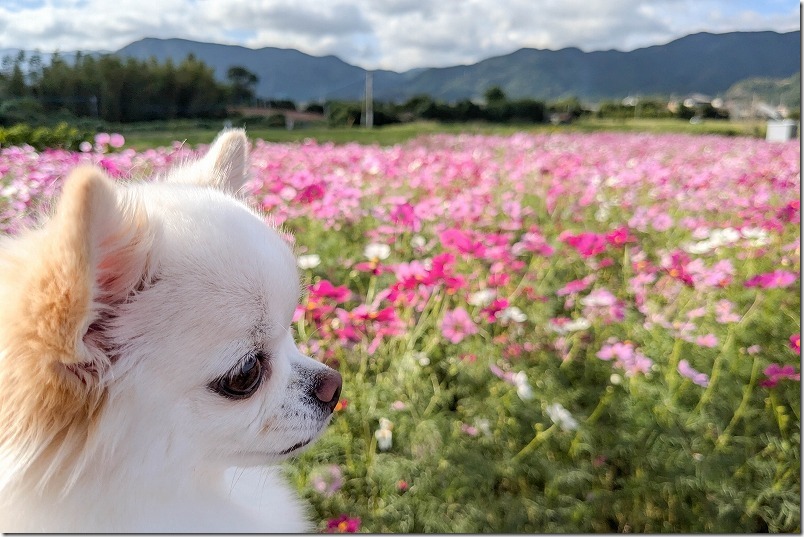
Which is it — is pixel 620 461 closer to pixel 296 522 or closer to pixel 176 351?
pixel 296 522

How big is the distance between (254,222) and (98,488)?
399 mm

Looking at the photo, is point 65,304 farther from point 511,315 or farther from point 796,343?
point 796,343

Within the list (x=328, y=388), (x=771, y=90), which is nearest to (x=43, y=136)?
(x=328, y=388)

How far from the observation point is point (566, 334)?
1744 mm

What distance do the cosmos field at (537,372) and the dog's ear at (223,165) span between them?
16cm

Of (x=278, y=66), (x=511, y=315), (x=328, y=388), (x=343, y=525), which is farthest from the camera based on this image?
(x=278, y=66)

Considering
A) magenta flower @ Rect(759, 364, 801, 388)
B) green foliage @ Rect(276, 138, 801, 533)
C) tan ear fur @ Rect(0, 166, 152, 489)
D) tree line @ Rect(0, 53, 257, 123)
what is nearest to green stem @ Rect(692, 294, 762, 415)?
green foliage @ Rect(276, 138, 801, 533)

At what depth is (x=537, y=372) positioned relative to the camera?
1.60 m

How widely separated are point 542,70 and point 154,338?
1.79 metres

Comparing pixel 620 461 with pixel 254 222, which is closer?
pixel 254 222

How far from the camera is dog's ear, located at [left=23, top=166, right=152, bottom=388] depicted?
48cm

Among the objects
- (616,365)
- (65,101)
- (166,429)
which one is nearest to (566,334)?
(616,365)

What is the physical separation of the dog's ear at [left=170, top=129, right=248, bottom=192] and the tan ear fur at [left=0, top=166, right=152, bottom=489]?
0.33 m

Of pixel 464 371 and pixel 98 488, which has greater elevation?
pixel 98 488
